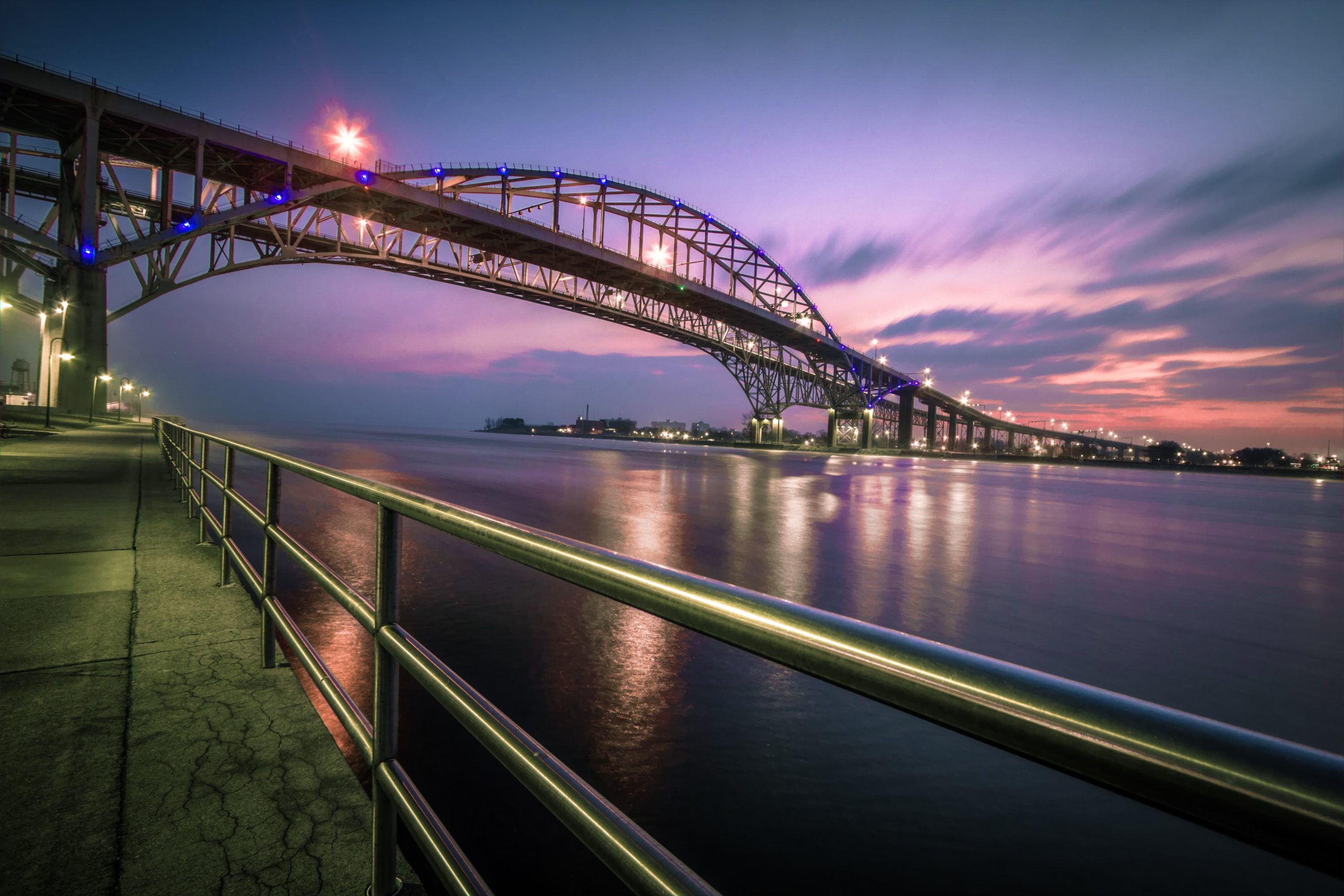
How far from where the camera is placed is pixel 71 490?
9.22 m

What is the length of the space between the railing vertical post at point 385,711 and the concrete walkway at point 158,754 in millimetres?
137

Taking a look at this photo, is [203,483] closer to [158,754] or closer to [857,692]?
[158,754]

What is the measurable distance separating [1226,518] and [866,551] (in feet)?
59.2

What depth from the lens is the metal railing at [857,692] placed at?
463 mm

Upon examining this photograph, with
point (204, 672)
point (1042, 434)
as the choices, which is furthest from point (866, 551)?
point (1042, 434)

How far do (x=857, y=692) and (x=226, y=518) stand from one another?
4671 millimetres

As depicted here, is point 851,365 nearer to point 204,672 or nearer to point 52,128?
point 52,128

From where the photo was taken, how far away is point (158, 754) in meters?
2.40

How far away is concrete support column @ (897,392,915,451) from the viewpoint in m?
96.1

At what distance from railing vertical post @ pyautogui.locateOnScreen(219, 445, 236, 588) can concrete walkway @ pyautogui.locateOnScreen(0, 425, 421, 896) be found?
143 mm

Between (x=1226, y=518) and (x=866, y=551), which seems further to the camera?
(x=1226, y=518)

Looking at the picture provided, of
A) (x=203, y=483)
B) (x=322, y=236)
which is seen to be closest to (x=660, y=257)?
(x=322, y=236)

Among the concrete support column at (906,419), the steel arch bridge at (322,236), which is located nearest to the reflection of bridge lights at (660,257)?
the steel arch bridge at (322,236)

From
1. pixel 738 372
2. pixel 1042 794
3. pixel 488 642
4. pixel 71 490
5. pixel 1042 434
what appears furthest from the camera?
pixel 1042 434
